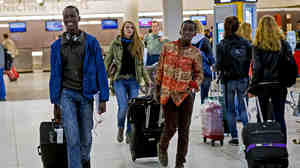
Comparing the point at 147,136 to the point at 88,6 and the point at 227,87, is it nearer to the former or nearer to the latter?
the point at 227,87

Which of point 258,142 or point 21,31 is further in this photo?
point 21,31

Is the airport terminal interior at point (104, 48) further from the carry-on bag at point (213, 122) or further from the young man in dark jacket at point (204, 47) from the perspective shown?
the young man in dark jacket at point (204, 47)

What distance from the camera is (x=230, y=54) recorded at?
6.87 metres

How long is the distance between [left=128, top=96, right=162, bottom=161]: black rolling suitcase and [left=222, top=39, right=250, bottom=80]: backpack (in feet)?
4.31

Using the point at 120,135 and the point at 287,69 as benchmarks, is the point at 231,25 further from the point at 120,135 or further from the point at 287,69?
the point at 120,135

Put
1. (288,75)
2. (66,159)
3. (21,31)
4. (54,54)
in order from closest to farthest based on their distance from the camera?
(54,54) < (66,159) < (288,75) < (21,31)

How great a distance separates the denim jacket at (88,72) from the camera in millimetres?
4699

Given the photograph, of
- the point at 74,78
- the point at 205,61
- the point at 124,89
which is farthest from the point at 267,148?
the point at 205,61

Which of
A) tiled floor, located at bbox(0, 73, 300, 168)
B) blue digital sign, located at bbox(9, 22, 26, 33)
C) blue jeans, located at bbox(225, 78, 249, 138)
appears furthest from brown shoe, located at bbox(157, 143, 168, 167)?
blue digital sign, located at bbox(9, 22, 26, 33)

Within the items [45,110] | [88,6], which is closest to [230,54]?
[45,110]

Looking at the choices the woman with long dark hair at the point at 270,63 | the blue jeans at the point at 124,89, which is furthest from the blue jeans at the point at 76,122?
the blue jeans at the point at 124,89

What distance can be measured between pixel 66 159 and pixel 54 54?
3.63 ft

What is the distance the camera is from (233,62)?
6863 millimetres

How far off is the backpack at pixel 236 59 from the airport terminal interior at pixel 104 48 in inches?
38.2
